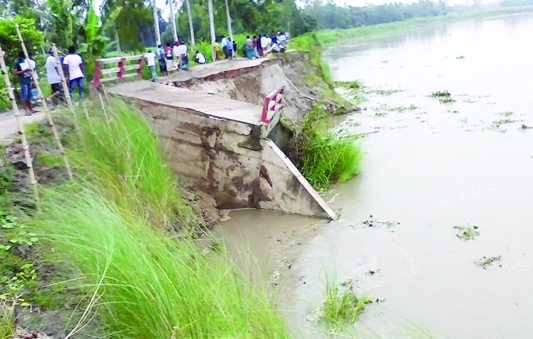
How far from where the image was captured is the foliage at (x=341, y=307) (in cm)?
487

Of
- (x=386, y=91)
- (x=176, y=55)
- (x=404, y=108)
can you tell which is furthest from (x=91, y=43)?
(x=386, y=91)

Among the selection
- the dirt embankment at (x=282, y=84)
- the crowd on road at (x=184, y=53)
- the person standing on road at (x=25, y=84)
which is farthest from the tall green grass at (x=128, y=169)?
the crowd on road at (x=184, y=53)

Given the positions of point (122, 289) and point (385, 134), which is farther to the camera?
point (385, 134)

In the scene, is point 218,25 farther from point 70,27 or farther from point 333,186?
point 333,186

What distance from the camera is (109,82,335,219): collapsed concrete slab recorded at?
25.8ft

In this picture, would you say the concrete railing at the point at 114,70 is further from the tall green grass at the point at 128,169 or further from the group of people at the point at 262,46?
the group of people at the point at 262,46

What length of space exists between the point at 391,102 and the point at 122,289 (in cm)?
1652

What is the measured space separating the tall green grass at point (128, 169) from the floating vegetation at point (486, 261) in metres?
3.42

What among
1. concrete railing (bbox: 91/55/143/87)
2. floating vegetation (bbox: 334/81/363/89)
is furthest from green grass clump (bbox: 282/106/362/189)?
floating vegetation (bbox: 334/81/363/89)

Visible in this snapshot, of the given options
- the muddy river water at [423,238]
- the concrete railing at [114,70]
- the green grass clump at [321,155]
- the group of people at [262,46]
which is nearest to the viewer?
the muddy river water at [423,238]

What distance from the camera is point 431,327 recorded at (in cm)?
491

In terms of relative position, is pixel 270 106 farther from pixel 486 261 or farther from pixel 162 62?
pixel 162 62

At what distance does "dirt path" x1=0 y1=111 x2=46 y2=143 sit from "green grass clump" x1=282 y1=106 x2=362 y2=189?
13.7 ft

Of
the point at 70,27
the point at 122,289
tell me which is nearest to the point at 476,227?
the point at 122,289
